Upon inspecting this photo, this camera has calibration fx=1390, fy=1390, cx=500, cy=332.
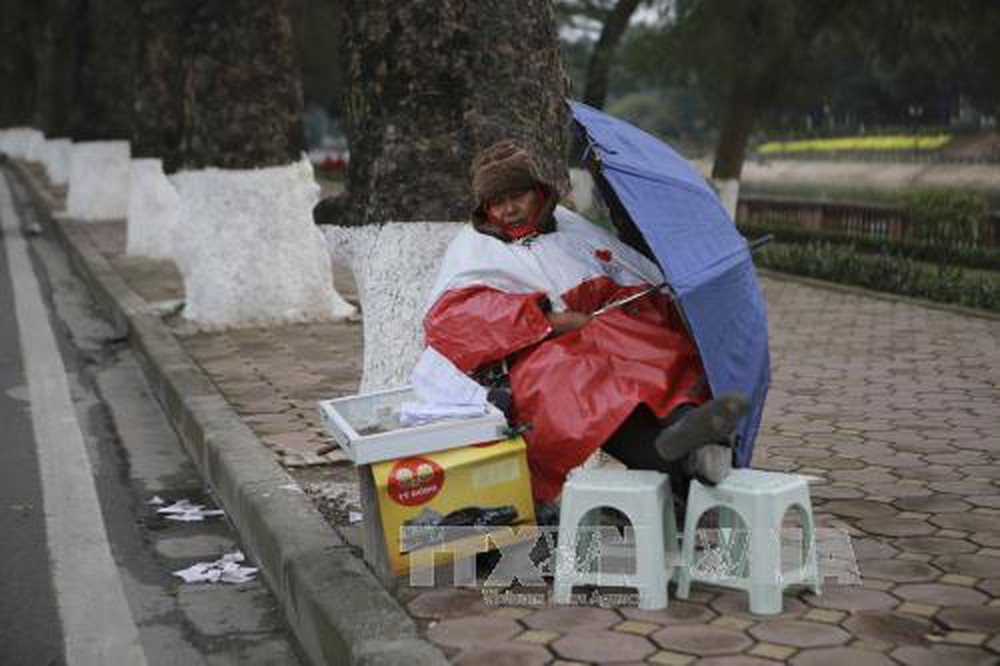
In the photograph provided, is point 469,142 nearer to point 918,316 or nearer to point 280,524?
point 280,524

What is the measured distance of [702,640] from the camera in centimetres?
362

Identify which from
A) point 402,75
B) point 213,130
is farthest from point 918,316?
point 402,75

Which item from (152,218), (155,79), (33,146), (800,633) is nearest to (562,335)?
(800,633)

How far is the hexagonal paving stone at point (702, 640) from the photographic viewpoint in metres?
3.55

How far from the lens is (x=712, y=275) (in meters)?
3.85

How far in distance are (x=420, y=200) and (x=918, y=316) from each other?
6.19 metres

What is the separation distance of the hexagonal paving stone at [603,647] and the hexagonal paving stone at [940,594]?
33.6 inches

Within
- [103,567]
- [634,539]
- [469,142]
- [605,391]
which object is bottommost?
[103,567]

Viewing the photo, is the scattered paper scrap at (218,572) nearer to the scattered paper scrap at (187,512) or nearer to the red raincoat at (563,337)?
the scattered paper scrap at (187,512)

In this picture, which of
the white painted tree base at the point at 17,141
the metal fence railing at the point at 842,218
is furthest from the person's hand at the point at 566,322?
the white painted tree base at the point at 17,141

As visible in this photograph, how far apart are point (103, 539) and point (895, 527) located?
9.66 feet

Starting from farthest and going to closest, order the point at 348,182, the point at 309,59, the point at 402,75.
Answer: the point at 309,59
the point at 348,182
the point at 402,75

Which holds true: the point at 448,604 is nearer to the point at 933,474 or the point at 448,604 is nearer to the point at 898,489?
the point at 898,489

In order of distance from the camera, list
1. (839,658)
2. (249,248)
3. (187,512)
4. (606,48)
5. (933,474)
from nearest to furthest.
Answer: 1. (839,658)
2. (933,474)
3. (187,512)
4. (249,248)
5. (606,48)
